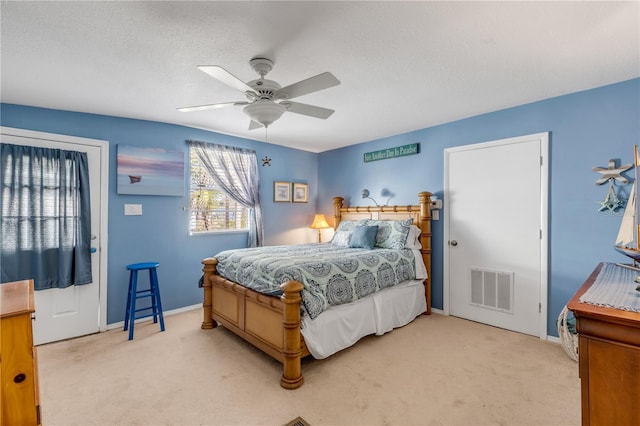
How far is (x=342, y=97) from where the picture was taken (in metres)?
2.93

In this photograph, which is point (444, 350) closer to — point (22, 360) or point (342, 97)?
point (342, 97)

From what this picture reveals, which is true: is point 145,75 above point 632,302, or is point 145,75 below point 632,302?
above

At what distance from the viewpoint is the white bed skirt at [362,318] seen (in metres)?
2.46

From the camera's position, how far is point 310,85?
76.2 inches

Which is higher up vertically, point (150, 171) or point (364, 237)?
point (150, 171)

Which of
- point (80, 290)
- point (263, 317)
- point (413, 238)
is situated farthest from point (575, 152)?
point (80, 290)

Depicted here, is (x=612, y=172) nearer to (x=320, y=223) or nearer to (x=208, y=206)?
(x=320, y=223)

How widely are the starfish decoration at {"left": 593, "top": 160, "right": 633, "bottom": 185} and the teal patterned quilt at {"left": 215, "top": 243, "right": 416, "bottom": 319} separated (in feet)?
6.43

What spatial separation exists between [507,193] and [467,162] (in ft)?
1.92

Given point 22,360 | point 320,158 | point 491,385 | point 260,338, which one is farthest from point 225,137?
point 491,385

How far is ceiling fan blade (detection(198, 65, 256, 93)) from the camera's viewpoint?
5.63 ft

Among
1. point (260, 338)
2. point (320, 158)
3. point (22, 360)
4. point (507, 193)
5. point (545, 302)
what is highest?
point (320, 158)

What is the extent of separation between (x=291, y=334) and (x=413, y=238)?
7.19ft

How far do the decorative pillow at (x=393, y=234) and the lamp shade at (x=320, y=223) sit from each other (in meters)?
1.34
